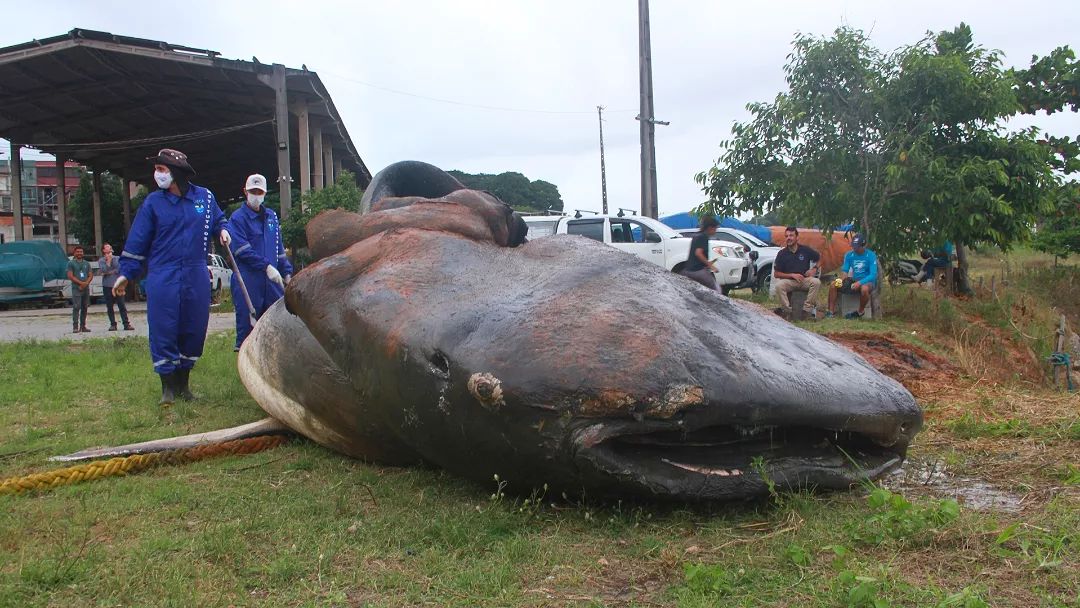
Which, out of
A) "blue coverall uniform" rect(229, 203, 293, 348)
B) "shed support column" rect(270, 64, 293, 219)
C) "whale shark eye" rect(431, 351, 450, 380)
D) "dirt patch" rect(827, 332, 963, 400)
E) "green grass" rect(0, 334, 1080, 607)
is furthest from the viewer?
"shed support column" rect(270, 64, 293, 219)

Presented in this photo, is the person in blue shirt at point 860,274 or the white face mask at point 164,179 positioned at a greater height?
the white face mask at point 164,179

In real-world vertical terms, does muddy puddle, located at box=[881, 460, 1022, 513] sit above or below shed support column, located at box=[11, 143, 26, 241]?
below

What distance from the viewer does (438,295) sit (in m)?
2.73

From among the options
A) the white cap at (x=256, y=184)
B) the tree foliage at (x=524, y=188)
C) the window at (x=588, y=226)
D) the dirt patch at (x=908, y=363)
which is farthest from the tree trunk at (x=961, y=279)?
the tree foliage at (x=524, y=188)

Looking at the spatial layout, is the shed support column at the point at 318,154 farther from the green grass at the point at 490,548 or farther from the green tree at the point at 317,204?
the green grass at the point at 490,548

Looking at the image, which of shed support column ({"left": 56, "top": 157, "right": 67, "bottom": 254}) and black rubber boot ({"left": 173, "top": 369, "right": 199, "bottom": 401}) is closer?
black rubber boot ({"left": 173, "top": 369, "right": 199, "bottom": 401})

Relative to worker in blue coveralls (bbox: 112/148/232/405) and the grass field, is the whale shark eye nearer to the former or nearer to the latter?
the grass field

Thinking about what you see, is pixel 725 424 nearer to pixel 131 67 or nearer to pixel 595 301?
pixel 595 301

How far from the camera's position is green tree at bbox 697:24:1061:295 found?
9133 millimetres

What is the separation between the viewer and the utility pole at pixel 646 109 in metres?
14.8

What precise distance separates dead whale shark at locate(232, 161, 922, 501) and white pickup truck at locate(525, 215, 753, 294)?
11.4 meters

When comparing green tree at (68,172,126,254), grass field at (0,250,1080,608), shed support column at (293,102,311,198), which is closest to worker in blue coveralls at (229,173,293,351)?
grass field at (0,250,1080,608)

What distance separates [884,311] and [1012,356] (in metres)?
1.97

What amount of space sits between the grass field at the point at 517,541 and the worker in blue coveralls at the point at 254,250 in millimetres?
2654
